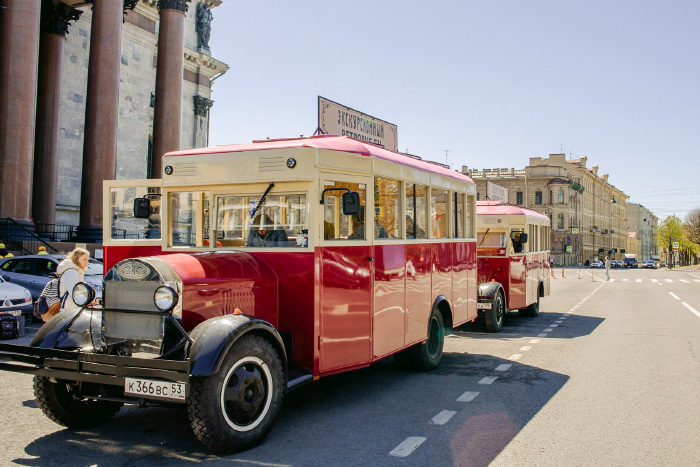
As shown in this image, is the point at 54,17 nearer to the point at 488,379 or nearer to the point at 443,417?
the point at 488,379

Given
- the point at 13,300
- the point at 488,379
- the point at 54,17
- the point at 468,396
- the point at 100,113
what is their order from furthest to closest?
the point at 54,17 → the point at 100,113 → the point at 13,300 → the point at 488,379 → the point at 468,396

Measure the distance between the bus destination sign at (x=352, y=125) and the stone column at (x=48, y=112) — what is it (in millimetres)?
16922

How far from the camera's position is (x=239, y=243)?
633 centimetres

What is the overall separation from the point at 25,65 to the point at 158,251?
15.8 m

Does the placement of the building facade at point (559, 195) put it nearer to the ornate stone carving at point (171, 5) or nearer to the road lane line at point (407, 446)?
the ornate stone carving at point (171, 5)

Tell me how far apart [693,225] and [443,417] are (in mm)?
105161

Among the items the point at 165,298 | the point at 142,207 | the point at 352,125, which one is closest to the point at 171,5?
the point at 352,125

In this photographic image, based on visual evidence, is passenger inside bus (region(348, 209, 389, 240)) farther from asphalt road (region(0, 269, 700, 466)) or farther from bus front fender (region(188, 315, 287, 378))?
asphalt road (region(0, 269, 700, 466))

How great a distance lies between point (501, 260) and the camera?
14.0 meters

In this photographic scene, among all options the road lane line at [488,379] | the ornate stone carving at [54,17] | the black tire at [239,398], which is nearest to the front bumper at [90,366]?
the black tire at [239,398]

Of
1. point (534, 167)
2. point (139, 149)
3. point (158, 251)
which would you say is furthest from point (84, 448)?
point (534, 167)

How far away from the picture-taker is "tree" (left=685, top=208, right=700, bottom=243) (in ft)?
309

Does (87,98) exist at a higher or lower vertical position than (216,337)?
higher

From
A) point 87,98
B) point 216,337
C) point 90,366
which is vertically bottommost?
point 90,366
